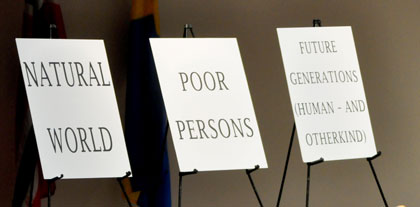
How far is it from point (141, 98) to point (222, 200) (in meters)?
0.84

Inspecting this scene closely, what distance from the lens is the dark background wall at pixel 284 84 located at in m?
4.25

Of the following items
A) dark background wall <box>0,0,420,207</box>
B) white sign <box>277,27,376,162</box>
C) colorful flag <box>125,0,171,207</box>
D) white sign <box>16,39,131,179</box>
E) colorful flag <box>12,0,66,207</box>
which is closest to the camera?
white sign <box>16,39,131,179</box>

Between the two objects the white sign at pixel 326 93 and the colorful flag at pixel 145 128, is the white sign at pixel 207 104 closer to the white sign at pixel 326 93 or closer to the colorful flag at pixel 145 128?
the white sign at pixel 326 93

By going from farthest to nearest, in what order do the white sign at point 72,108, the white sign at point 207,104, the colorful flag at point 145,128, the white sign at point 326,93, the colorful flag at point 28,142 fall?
the colorful flag at point 145,128 < the colorful flag at point 28,142 < the white sign at point 326,93 < the white sign at point 207,104 < the white sign at point 72,108

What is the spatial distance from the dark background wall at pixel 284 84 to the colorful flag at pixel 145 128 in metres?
0.21

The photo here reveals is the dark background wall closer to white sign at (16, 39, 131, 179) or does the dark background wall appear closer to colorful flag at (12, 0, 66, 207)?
colorful flag at (12, 0, 66, 207)

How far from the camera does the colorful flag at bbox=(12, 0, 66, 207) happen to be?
3611 mm

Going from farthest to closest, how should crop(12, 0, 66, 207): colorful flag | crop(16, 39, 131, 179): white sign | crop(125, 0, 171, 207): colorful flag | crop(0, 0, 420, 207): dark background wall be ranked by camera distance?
1. crop(0, 0, 420, 207): dark background wall
2. crop(125, 0, 171, 207): colorful flag
3. crop(12, 0, 66, 207): colorful flag
4. crop(16, 39, 131, 179): white sign

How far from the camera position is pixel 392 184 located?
4.91 metres

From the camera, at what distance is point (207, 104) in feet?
10.3

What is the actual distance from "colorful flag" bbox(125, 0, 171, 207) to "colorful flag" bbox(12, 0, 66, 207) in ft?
1.54

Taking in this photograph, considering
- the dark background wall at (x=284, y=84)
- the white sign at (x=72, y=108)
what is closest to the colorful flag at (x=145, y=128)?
the dark background wall at (x=284, y=84)

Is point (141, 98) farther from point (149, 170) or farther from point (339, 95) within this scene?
point (339, 95)

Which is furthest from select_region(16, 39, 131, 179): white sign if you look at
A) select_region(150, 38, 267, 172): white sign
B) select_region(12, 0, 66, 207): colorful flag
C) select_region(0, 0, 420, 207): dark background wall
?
select_region(0, 0, 420, 207): dark background wall
